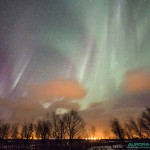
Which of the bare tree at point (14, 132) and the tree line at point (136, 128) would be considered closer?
the tree line at point (136, 128)

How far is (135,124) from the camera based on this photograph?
7612cm

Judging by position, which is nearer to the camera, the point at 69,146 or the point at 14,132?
the point at 69,146

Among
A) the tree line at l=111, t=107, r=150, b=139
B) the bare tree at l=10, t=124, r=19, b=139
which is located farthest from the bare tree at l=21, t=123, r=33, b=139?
the tree line at l=111, t=107, r=150, b=139

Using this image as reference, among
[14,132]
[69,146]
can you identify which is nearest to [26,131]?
[14,132]

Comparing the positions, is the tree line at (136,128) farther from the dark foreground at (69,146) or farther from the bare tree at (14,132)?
the bare tree at (14,132)

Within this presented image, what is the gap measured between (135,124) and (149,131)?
3176cm

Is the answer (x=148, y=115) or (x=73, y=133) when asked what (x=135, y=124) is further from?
(x=73, y=133)

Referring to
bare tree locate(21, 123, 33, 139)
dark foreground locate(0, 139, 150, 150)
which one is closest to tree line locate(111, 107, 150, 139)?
dark foreground locate(0, 139, 150, 150)

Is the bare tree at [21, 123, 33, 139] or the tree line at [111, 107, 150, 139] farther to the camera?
the bare tree at [21, 123, 33, 139]

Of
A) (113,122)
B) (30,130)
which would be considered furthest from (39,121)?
(113,122)

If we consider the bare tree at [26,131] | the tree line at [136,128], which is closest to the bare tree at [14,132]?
the bare tree at [26,131]

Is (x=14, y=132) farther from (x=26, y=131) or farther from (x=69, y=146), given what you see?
(x=69, y=146)

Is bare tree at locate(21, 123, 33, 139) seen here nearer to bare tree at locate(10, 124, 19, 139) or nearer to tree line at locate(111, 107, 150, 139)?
bare tree at locate(10, 124, 19, 139)

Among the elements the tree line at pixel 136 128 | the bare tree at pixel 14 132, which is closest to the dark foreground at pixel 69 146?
the tree line at pixel 136 128
